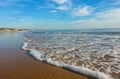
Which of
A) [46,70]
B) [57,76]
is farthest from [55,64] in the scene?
[57,76]

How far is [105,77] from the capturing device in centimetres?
578

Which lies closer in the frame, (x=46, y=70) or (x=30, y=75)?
(x=30, y=75)

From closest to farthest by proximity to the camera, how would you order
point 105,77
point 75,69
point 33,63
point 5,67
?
1. point 105,77
2. point 75,69
3. point 5,67
4. point 33,63

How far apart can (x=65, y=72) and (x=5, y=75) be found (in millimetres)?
2407

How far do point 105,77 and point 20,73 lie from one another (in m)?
3.36

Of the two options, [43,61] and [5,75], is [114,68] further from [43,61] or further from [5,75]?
[5,75]

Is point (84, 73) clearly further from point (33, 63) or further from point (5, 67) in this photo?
point (5, 67)

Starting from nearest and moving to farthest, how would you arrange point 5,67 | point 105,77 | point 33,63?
point 105,77
point 5,67
point 33,63

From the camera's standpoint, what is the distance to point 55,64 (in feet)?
25.8

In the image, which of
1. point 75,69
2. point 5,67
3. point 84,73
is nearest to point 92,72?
point 84,73

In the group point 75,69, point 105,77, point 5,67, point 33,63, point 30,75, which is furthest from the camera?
point 33,63

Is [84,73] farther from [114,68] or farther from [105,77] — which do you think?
[114,68]

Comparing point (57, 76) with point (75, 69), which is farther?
point (75, 69)

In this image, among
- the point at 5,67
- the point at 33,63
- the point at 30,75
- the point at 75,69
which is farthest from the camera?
the point at 33,63
